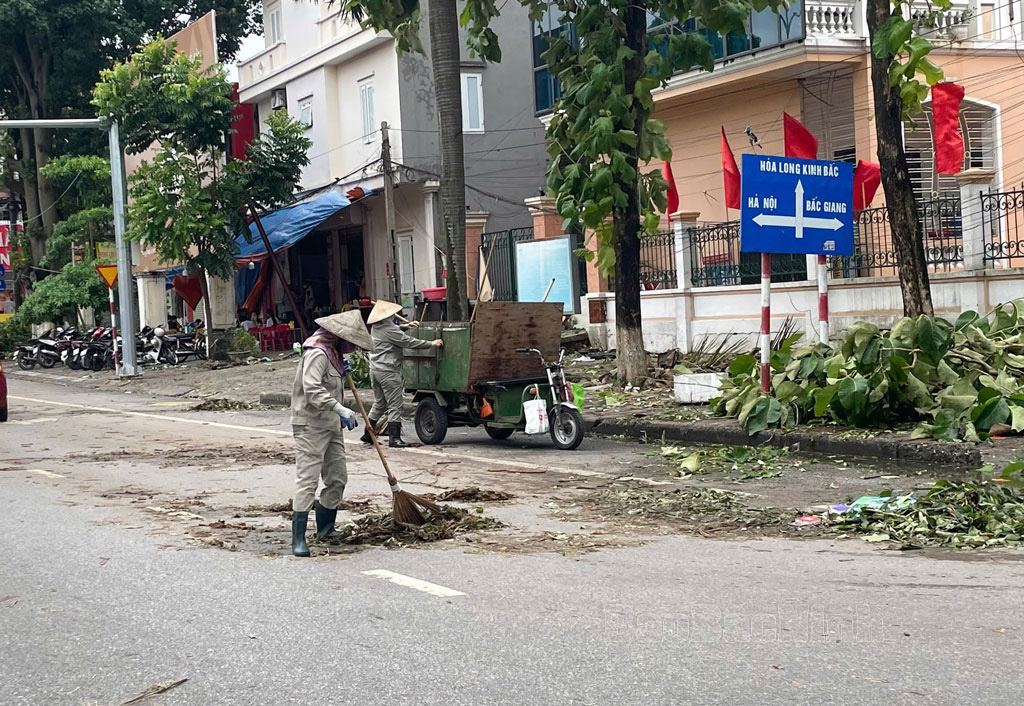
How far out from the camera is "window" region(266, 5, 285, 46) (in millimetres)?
33531

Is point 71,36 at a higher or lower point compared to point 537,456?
higher

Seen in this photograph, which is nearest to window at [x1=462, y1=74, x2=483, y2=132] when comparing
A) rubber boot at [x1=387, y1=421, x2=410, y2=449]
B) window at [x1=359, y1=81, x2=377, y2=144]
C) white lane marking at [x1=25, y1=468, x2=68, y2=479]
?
window at [x1=359, y1=81, x2=377, y2=144]

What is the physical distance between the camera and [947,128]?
17859mm

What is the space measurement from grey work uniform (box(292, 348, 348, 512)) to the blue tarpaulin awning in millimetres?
21742

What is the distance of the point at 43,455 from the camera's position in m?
13.7

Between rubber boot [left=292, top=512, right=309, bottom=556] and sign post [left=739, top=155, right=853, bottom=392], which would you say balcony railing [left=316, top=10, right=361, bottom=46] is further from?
rubber boot [left=292, top=512, right=309, bottom=556]

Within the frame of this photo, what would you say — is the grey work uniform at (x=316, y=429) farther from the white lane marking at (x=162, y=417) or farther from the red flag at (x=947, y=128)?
the red flag at (x=947, y=128)

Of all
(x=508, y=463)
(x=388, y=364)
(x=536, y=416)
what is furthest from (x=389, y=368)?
(x=508, y=463)

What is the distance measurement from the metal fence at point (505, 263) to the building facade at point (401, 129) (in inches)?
56.4

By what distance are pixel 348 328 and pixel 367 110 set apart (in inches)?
922

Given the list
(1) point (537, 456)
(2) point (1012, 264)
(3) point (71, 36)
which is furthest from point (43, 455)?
(3) point (71, 36)

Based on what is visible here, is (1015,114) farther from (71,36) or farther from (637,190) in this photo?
(71,36)

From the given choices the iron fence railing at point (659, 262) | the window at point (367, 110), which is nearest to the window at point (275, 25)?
the window at point (367, 110)

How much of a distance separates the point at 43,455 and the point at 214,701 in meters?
9.90
